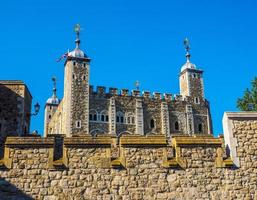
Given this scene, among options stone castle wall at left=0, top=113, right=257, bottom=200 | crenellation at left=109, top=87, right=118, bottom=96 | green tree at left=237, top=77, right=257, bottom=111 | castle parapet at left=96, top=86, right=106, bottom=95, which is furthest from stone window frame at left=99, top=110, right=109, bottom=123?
stone castle wall at left=0, top=113, right=257, bottom=200

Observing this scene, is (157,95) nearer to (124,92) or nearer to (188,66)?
(124,92)

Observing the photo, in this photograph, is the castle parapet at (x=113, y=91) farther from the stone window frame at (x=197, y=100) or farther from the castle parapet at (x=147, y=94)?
the stone window frame at (x=197, y=100)

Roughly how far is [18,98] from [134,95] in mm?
46184

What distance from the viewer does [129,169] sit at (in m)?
7.19

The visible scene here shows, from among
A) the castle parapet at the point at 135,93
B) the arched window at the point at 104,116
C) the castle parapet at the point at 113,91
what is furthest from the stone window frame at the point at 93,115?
the castle parapet at the point at 135,93

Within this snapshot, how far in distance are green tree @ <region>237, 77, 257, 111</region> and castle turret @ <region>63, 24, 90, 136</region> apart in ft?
101

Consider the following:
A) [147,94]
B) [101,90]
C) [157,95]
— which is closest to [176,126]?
[157,95]

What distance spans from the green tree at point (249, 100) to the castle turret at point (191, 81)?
1552 inches

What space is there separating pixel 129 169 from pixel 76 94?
157ft

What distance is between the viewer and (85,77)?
5631 centimetres

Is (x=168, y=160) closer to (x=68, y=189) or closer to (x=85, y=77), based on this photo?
(x=68, y=189)

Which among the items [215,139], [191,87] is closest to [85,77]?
[191,87]

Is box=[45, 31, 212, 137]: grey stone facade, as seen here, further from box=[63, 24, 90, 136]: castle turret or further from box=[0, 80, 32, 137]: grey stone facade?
box=[0, 80, 32, 137]: grey stone facade

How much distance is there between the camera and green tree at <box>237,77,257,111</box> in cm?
2321
